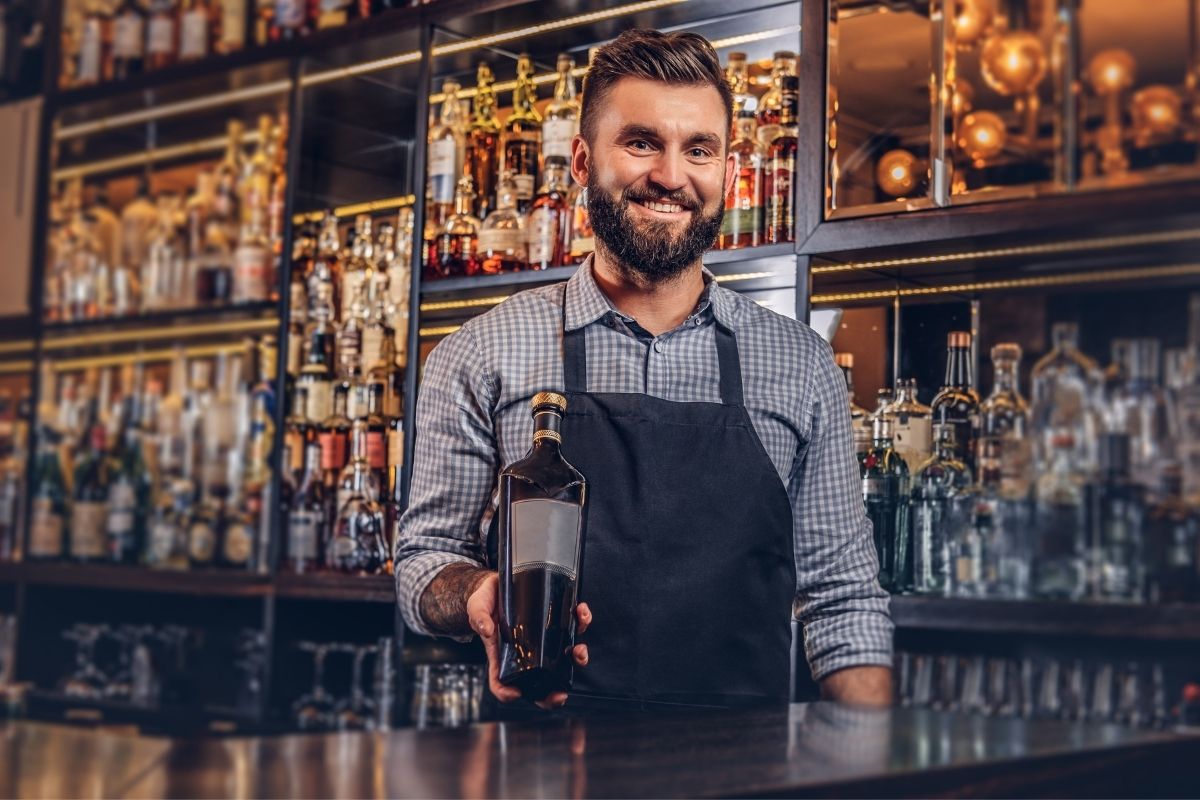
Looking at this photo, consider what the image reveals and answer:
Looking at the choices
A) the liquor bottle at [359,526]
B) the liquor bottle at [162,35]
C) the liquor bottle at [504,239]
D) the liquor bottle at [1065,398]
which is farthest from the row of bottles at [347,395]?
the liquor bottle at [1065,398]

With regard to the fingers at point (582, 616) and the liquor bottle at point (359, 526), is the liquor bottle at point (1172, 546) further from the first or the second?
the liquor bottle at point (359, 526)

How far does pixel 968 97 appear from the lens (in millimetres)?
2041

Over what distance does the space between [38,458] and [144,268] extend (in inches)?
23.4

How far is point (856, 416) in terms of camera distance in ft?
7.44

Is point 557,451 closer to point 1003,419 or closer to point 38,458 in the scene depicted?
point 1003,419

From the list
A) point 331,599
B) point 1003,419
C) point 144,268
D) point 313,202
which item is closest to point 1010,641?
point 1003,419

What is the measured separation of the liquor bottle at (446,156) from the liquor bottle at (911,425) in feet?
3.36

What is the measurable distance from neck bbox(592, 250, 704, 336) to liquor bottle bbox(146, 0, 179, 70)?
1.86 meters

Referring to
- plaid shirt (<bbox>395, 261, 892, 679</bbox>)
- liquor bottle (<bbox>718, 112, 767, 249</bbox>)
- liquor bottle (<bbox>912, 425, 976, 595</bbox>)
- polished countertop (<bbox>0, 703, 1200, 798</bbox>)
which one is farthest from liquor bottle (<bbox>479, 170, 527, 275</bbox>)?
polished countertop (<bbox>0, 703, 1200, 798</bbox>)

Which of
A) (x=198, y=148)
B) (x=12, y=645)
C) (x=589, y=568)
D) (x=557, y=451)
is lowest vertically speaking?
(x=12, y=645)

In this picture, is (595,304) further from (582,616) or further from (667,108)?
(582,616)

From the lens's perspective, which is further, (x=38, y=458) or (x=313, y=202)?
(x=38, y=458)

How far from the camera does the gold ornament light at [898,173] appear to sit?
211 cm

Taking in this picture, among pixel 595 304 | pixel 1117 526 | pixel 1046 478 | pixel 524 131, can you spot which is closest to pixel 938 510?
pixel 1046 478
